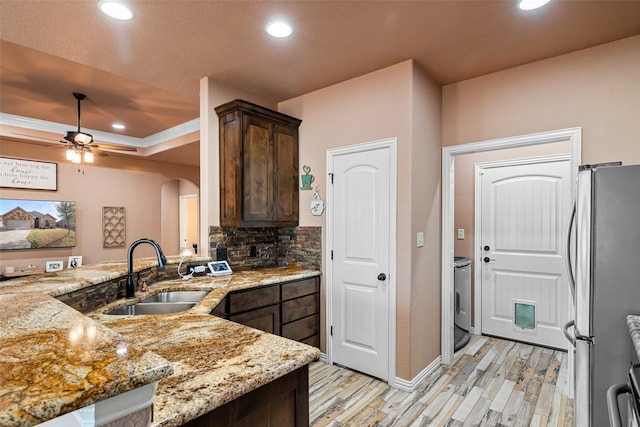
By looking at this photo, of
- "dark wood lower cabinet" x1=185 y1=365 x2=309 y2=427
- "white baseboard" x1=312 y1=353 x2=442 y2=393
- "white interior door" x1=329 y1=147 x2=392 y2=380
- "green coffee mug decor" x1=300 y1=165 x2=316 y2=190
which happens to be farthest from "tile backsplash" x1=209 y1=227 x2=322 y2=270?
"dark wood lower cabinet" x1=185 y1=365 x2=309 y2=427

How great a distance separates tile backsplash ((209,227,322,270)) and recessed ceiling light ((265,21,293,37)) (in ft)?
5.54

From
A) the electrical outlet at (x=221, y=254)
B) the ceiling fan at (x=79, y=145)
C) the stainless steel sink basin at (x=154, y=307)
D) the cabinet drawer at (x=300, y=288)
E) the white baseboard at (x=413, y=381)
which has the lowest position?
the white baseboard at (x=413, y=381)

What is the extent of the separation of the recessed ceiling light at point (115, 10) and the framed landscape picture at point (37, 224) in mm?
4176

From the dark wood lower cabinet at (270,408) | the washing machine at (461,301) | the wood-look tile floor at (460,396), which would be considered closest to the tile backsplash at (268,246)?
the wood-look tile floor at (460,396)

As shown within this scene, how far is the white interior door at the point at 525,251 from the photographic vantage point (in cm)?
345

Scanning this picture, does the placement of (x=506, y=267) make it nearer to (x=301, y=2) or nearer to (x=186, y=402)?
(x=301, y=2)

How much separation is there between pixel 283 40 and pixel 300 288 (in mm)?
2008

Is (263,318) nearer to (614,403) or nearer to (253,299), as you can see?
(253,299)

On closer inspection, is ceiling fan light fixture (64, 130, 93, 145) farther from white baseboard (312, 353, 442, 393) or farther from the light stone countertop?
white baseboard (312, 353, 442, 393)

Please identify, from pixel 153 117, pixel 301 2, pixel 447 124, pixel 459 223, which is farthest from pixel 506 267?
pixel 153 117

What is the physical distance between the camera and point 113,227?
18.8ft

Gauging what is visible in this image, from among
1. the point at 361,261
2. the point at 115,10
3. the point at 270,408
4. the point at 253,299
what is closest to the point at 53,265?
the point at 253,299

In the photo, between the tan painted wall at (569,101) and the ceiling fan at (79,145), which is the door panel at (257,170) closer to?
the tan painted wall at (569,101)

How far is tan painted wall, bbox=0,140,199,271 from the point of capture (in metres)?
4.80
